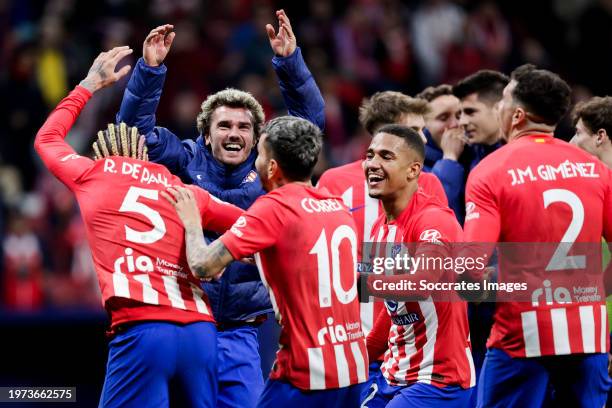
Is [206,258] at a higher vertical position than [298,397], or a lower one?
higher

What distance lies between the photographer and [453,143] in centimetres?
800

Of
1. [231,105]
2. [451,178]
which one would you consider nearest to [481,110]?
[451,178]

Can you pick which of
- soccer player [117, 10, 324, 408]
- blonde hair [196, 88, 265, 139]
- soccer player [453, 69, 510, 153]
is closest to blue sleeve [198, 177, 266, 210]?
soccer player [117, 10, 324, 408]

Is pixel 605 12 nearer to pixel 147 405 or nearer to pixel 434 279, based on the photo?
pixel 434 279

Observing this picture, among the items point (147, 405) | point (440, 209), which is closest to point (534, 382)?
point (440, 209)

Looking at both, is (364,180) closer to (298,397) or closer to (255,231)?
(255,231)

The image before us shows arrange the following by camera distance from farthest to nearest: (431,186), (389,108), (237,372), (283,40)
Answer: (389,108) → (283,40) → (431,186) → (237,372)

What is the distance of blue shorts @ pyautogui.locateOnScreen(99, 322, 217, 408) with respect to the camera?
5.41m

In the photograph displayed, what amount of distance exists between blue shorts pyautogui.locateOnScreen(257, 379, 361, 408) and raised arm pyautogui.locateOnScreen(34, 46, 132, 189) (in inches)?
62.2

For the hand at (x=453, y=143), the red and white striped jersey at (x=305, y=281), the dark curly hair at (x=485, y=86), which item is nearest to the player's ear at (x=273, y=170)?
the red and white striped jersey at (x=305, y=281)

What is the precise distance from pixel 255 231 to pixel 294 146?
50 cm

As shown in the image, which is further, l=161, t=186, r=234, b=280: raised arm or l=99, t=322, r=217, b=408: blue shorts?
l=99, t=322, r=217, b=408: blue shorts

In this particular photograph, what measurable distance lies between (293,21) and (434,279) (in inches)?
395

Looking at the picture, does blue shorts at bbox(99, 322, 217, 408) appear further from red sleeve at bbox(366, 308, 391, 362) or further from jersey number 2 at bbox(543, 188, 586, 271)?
jersey number 2 at bbox(543, 188, 586, 271)
